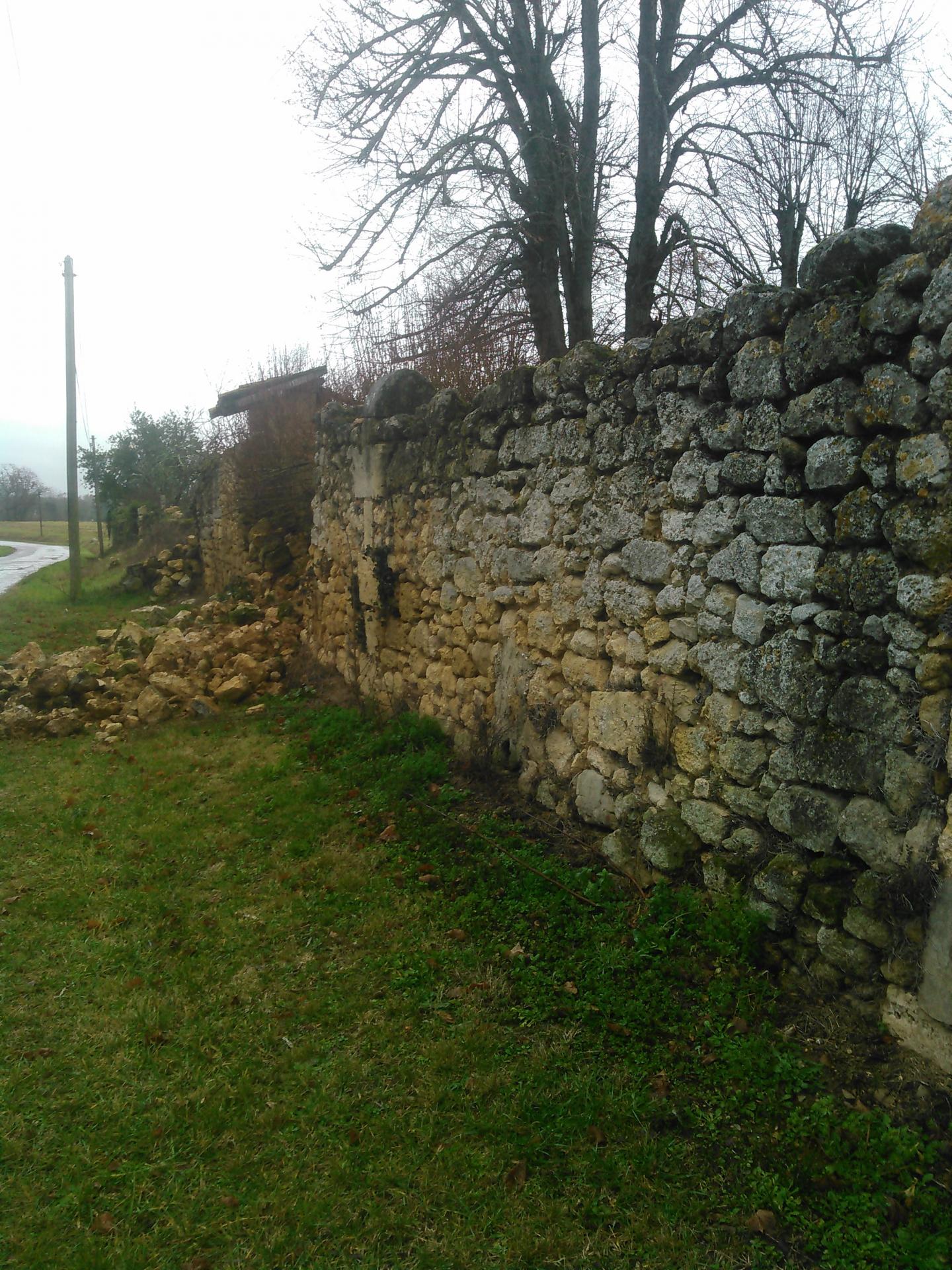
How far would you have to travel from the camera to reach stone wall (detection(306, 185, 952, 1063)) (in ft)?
8.57

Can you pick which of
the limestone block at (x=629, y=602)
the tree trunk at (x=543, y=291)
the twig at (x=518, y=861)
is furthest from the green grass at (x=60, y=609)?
the limestone block at (x=629, y=602)

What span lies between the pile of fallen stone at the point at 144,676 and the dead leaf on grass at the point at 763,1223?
625 cm

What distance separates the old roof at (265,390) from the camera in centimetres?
1172

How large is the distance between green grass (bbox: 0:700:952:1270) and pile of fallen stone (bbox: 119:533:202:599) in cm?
1056

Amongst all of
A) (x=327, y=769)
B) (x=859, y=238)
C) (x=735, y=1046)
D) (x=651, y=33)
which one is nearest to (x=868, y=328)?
(x=859, y=238)

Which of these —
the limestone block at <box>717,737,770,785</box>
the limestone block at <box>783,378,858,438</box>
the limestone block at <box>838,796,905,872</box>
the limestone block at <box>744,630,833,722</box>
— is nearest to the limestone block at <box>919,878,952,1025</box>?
the limestone block at <box>838,796,905,872</box>

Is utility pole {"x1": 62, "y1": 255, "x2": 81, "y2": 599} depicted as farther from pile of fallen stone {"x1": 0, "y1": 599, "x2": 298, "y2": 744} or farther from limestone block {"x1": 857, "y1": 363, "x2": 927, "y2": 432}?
limestone block {"x1": 857, "y1": 363, "x2": 927, "y2": 432}

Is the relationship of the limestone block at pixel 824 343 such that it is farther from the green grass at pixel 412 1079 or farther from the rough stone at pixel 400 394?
the rough stone at pixel 400 394

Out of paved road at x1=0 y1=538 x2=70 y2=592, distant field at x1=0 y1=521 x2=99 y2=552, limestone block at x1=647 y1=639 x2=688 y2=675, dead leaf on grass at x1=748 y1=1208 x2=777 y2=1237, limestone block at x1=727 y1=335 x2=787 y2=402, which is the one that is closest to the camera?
dead leaf on grass at x1=748 y1=1208 x2=777 y2=1237

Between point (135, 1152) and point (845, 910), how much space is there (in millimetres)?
2569

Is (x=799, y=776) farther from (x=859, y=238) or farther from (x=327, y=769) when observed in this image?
(x=327, y=769)

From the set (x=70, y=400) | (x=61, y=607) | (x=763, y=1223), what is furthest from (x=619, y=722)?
(x=70, y=400)

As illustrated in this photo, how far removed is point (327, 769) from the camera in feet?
19.6

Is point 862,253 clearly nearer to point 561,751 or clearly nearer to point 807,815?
point 807,815
